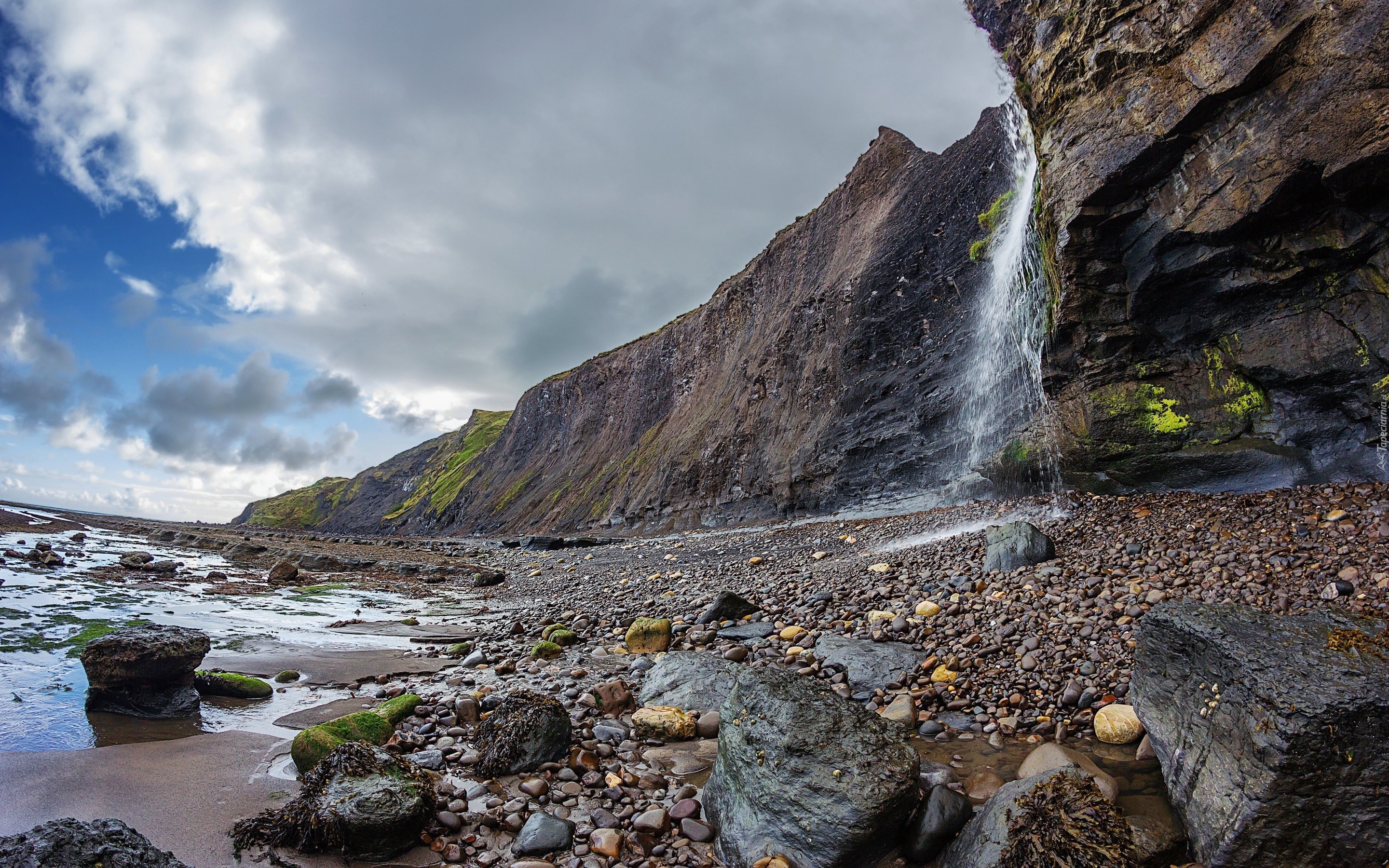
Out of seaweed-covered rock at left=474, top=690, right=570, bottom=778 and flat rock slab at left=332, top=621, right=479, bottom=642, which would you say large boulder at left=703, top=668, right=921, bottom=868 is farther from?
flat rock slab at left=332, top=621, right=479, bottom=642

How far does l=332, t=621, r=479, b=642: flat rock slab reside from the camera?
35.9ft

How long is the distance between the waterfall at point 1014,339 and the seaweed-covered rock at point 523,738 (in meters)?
12.6

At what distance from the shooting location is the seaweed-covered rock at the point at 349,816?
3691 mm

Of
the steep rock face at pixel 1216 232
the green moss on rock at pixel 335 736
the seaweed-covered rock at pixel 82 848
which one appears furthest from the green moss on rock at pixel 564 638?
the steep rock face at pixel 1216 232

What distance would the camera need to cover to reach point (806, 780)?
376cm

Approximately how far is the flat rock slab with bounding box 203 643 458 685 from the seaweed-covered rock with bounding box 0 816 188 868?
512 centimetres

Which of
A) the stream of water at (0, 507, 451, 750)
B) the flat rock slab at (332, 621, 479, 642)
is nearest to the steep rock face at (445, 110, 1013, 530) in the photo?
the flat rock slab at (332, 621, 479, 642)

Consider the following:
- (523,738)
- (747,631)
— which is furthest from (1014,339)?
(523,738)

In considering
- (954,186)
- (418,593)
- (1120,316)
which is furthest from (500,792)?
(954,186)

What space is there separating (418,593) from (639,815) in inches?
708

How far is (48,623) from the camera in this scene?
9969 millimetres

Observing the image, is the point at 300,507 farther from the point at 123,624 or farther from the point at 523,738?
the point at 523,738

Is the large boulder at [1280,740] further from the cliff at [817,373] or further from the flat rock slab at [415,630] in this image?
the cliff at [817,373]

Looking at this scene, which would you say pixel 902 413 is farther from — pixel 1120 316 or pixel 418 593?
pixel 418 593
